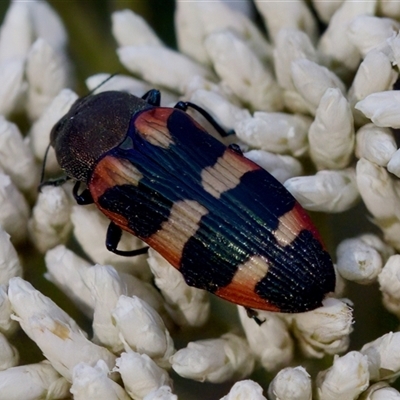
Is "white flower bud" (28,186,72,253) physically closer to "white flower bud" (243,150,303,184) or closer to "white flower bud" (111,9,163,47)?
"white flower bud" (243,150,303,184)

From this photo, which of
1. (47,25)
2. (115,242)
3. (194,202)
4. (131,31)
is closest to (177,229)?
(194,202)

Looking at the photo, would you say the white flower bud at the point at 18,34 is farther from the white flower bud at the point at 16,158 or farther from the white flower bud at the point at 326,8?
the white flower bud at the point at 326,8

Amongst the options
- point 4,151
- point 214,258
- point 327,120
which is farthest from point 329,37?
point 4,151

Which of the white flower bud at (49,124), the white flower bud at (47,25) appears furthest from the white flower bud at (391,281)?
the white flower bud at (47,25)

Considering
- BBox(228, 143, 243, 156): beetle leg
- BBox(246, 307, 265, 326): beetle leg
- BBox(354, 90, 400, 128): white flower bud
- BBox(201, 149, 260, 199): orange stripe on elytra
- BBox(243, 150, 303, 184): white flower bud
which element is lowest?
BBox(246, 307, 265, 326): beetle leg

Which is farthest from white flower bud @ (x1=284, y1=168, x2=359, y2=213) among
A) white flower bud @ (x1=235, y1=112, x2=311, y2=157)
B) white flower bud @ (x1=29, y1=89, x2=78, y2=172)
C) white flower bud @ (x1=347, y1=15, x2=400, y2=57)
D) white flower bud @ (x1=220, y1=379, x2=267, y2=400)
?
white flower bud @ (x1=29, y1=89, x2=78, y2=172)

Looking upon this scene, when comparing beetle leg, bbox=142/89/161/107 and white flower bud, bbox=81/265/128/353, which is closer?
white flower bud, bbox=81/265/128/353

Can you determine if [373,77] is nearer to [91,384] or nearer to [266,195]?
[266,195]
